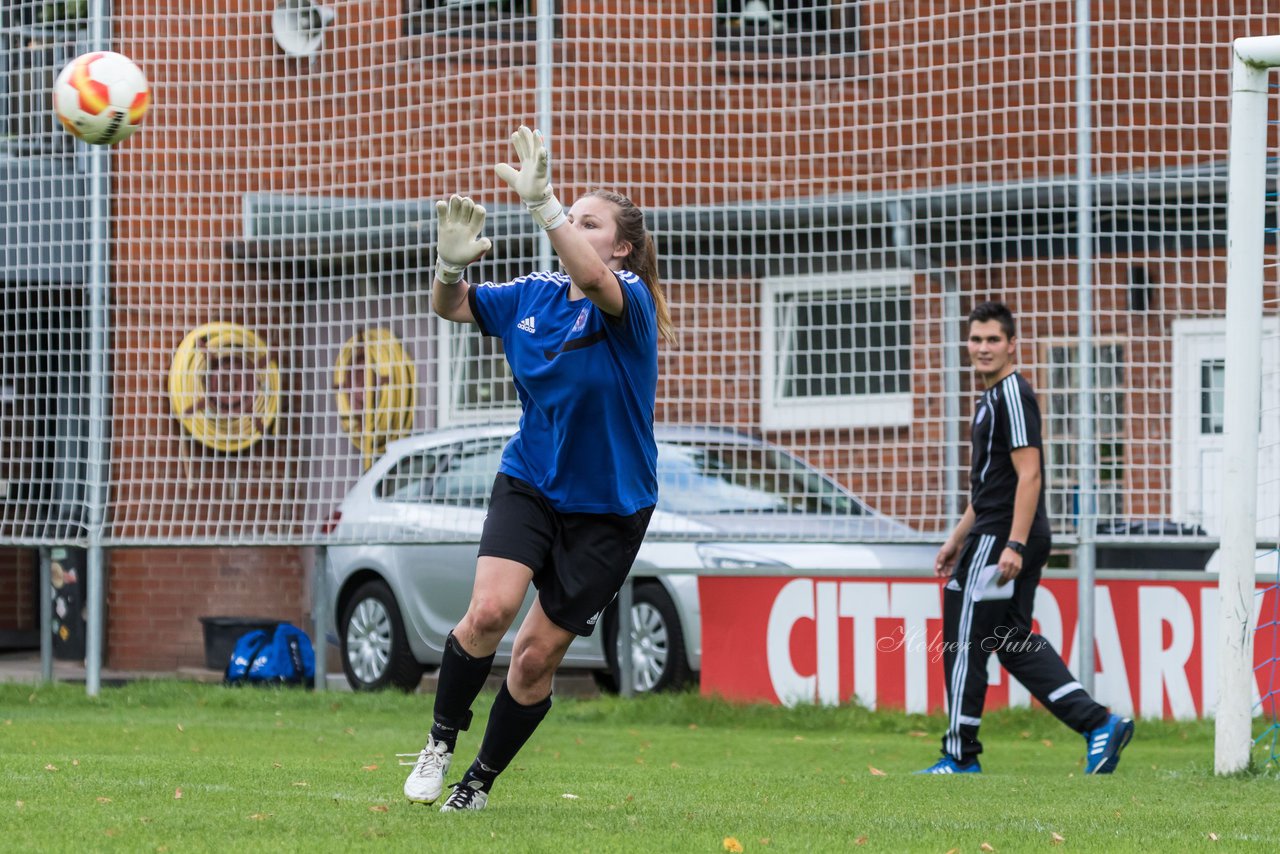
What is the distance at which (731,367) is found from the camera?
35.4ft

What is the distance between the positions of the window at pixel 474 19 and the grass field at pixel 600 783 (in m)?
4.02

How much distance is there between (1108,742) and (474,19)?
5.91 meters

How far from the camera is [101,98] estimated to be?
840cm

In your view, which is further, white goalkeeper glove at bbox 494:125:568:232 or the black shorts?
the black shorts

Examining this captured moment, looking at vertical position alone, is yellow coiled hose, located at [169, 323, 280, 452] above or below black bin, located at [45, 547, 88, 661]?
above

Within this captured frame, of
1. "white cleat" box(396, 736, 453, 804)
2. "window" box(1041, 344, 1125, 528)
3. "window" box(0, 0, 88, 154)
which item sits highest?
"window" box(0, 0, 88, 154)

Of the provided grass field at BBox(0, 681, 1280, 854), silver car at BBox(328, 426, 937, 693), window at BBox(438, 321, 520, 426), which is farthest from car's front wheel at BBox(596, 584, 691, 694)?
window at BBox(438, 321, 520, 426)

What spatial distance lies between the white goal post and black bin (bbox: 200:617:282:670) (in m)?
7.20

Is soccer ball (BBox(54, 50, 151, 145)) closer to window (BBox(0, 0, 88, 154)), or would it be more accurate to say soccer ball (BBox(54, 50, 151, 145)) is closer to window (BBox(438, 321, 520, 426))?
window (BBox(438, 321, 520, 426))

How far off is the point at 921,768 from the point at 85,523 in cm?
557

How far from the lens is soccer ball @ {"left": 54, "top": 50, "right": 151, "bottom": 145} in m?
8.42

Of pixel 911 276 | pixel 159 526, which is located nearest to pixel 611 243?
pixel 911 276

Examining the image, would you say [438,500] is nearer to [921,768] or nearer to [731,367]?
[731,367]

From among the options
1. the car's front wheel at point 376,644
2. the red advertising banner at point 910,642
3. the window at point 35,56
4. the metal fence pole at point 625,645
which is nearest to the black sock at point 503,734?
the red advertising banner at point 910,642
